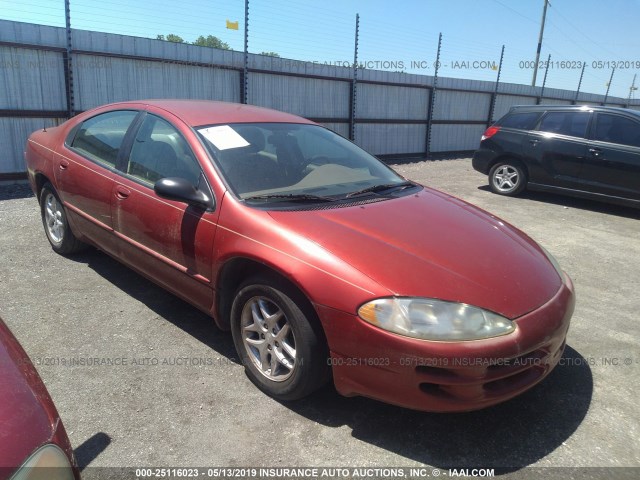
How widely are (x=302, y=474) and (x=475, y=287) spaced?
120cm

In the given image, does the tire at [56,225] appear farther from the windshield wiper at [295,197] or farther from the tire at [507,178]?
the tire at [507,178]

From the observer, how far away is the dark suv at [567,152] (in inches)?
285

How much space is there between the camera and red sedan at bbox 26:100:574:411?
222 cm

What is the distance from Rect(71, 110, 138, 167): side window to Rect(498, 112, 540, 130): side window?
6.89 m

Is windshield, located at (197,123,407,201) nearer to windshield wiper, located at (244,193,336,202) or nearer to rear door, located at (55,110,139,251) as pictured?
windshield wiper, located at (244,193,336,202)

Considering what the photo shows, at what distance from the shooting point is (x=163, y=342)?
3264 mm

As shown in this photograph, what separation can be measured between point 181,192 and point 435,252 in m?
1.49

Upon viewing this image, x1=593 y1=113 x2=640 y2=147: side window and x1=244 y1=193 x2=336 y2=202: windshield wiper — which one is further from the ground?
x1=593 y1=113 x2=640 y2=147: side window

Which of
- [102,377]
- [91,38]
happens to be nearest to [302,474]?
[102,377]

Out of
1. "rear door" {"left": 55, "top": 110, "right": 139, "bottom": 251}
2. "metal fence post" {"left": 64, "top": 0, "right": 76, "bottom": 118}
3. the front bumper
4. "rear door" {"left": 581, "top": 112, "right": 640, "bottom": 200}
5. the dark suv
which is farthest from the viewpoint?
"metal fence post" {"left": 64, "top": 0, "right": 76, "bottom": 118}

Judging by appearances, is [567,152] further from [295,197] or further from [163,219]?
[163,219]

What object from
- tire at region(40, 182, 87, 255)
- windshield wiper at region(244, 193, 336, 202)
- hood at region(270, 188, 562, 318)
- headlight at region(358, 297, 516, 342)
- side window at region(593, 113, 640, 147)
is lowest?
tire at region(40, 182, 87, 255)

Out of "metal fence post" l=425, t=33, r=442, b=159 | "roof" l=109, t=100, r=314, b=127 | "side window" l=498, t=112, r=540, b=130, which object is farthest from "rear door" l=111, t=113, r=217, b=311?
"metal fence post" l=425, t=33, r=442, b=159

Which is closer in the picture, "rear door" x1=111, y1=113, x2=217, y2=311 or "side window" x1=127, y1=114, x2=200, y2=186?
"rear door" x1=111, y1=113, x2=217, y2=311
